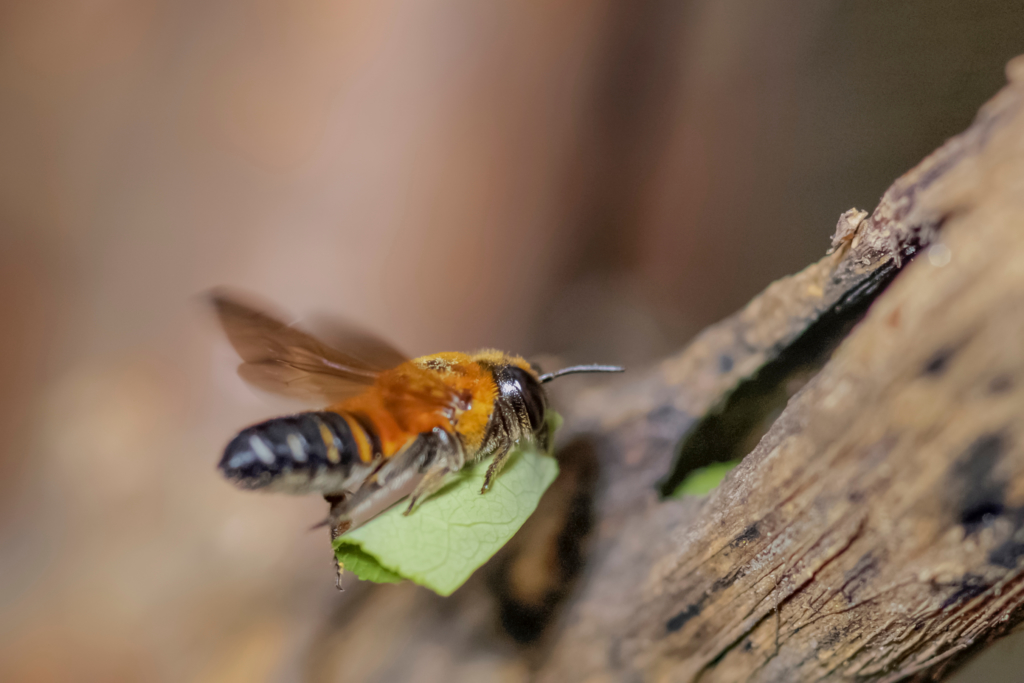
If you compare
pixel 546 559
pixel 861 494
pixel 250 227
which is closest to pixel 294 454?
pixel 546 559

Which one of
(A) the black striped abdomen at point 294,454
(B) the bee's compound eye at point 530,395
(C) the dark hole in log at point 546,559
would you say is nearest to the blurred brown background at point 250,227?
(C) the dark hole in log at point 546,559

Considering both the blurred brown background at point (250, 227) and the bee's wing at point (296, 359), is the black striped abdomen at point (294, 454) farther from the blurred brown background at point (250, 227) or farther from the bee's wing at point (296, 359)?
the blurred brown background at point (250, 227)

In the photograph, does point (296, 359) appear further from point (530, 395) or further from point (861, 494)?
point (861, 494)

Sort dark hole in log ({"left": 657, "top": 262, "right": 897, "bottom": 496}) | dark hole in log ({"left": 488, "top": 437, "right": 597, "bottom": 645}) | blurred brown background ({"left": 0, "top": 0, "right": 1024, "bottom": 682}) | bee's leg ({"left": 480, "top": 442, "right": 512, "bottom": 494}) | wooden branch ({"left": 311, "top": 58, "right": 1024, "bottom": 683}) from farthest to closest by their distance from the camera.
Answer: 1. blurred brown background ({"left": 0, "top": 0, "right": 1024, "bottom": 682})
2. dark hole in log ({"left": 488, "top": 437, "right": 597, "bottom": 645})
3. bee's leg ({"left": 480, "top": 442, "right": 512, "bottom": 494})
4. dark hole in log ({"left": 657, "top": 262, "right": 897, "bottom": 496})
5. wooden branch ({"left": 311, "top": 58, "right": 1024, "bottom": 683})

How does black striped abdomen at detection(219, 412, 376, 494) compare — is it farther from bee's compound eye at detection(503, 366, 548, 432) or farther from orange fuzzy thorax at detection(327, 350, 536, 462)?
bee's compound eye at detection(503, 366, 548, 432)

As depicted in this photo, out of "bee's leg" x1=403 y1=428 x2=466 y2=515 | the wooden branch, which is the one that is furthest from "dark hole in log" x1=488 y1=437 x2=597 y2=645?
"bee's leg" x1=403 y1=428 x2=466 y2=515

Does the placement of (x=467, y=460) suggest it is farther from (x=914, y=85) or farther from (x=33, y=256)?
(x=33, y=256)

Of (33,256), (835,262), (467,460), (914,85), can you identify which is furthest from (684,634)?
(33,256)
